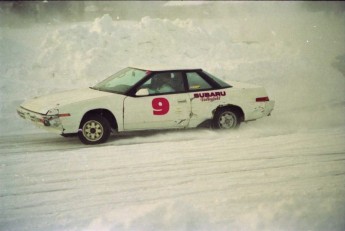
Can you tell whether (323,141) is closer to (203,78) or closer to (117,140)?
(203,78)

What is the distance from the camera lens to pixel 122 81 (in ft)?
20.9

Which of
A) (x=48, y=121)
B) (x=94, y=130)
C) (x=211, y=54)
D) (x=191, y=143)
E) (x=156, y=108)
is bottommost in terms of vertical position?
(x=191, y=143)

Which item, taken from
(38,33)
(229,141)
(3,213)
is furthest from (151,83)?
(3,213)

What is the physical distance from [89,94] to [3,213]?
7.39 ft

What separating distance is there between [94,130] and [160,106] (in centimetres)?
95

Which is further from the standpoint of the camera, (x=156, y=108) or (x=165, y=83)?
(x=165, y=83)

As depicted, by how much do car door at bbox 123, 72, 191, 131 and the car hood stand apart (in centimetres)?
42

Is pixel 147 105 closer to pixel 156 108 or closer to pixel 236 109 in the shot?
pixel 156 108

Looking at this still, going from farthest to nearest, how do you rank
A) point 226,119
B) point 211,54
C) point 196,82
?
point 211,54
point 226,119
point 196,82

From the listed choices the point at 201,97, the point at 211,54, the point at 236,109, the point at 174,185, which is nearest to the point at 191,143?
the point at 201,97

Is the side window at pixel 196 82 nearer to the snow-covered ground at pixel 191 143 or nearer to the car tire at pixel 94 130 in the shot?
the snow-covered ground at pixel 191 143

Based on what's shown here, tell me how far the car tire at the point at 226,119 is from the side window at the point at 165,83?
2.23ft

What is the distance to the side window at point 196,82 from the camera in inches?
255

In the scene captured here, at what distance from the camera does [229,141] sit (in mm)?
6152
